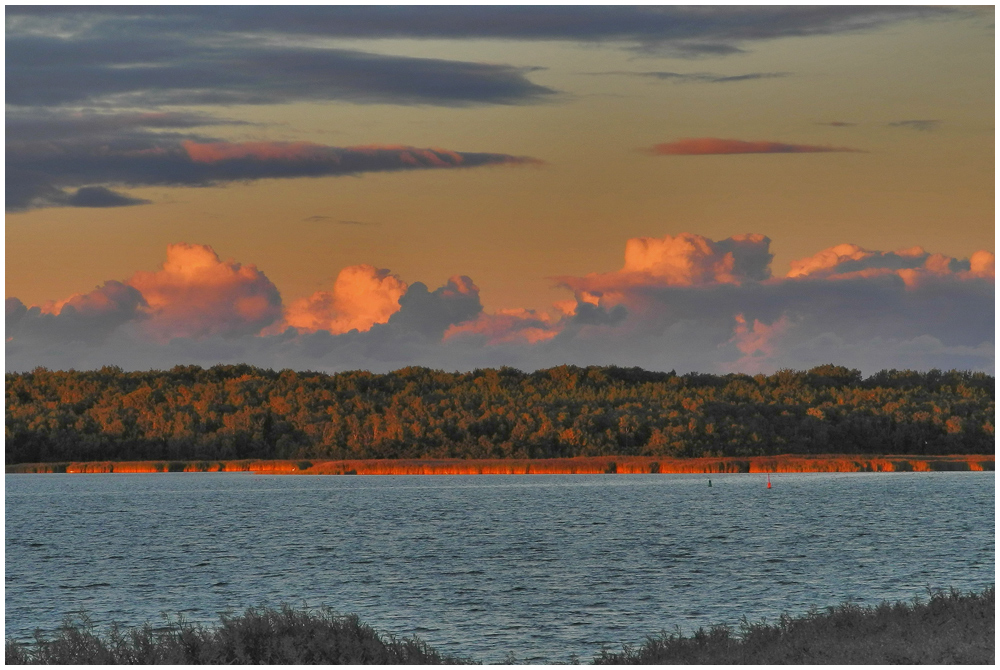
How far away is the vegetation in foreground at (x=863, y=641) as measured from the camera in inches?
1153

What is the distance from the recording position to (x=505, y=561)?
2916 inches

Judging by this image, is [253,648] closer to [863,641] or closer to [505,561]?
[863,641]

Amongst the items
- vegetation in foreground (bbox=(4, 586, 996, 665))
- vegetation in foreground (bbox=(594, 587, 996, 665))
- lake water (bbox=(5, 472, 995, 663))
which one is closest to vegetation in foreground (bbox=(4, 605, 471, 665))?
vegetation in foreground (bbox=(4, 586, 996, 665))

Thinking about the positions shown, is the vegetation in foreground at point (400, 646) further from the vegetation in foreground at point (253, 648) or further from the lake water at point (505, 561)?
the lake water at point (505, 561)

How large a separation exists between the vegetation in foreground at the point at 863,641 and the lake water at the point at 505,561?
6.67m

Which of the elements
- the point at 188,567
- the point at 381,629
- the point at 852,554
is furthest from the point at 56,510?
the point at 381,629

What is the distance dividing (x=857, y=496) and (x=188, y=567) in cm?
9642

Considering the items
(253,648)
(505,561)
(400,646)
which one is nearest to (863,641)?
(400,646)

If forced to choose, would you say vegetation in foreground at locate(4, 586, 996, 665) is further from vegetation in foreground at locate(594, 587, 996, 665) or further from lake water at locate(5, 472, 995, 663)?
lake water at locate(5, 472, 995, 663)

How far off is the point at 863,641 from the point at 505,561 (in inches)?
1680

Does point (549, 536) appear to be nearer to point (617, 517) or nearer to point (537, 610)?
point (617, 517)

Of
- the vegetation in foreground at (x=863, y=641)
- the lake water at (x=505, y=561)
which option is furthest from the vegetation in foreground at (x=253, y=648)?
the lake water at (x=505, y=561)

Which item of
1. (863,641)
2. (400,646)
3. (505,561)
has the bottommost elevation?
(505,561)

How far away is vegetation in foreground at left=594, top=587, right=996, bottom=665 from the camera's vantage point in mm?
29297
